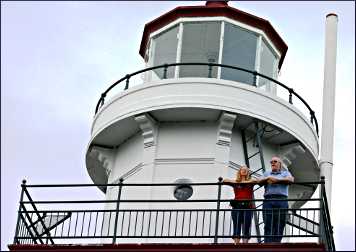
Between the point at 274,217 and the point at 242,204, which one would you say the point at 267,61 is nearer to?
the point at 242,204

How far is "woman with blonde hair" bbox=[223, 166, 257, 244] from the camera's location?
71.5ft

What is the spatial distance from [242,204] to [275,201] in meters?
0.63

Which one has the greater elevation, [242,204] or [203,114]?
[203,114]

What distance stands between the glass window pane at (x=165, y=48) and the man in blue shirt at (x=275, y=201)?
6130 mm

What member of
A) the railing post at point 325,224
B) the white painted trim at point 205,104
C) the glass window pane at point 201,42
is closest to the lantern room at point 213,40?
the glass window pane at point 201,42

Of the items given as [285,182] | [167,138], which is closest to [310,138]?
[167,138]

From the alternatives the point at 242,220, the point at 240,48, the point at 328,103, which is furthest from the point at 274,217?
the point at 240,48

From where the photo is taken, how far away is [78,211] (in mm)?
22453

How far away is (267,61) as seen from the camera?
28.0m

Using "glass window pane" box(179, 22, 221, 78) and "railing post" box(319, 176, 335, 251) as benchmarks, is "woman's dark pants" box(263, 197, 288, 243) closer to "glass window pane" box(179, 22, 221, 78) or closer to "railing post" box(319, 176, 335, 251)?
"railing post" box(319, 176, 335, 251)

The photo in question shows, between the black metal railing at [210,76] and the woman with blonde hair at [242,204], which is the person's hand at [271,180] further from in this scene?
the black metal railing at [210,76]

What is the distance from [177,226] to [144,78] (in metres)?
4.60

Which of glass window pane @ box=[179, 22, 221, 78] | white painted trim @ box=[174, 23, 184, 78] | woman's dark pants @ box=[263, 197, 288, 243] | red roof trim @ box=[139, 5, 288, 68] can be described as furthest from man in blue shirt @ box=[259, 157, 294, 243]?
red roof trim @ box=[139, 5, 288, 68]

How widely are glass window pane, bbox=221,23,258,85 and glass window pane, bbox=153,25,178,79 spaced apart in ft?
3.84
